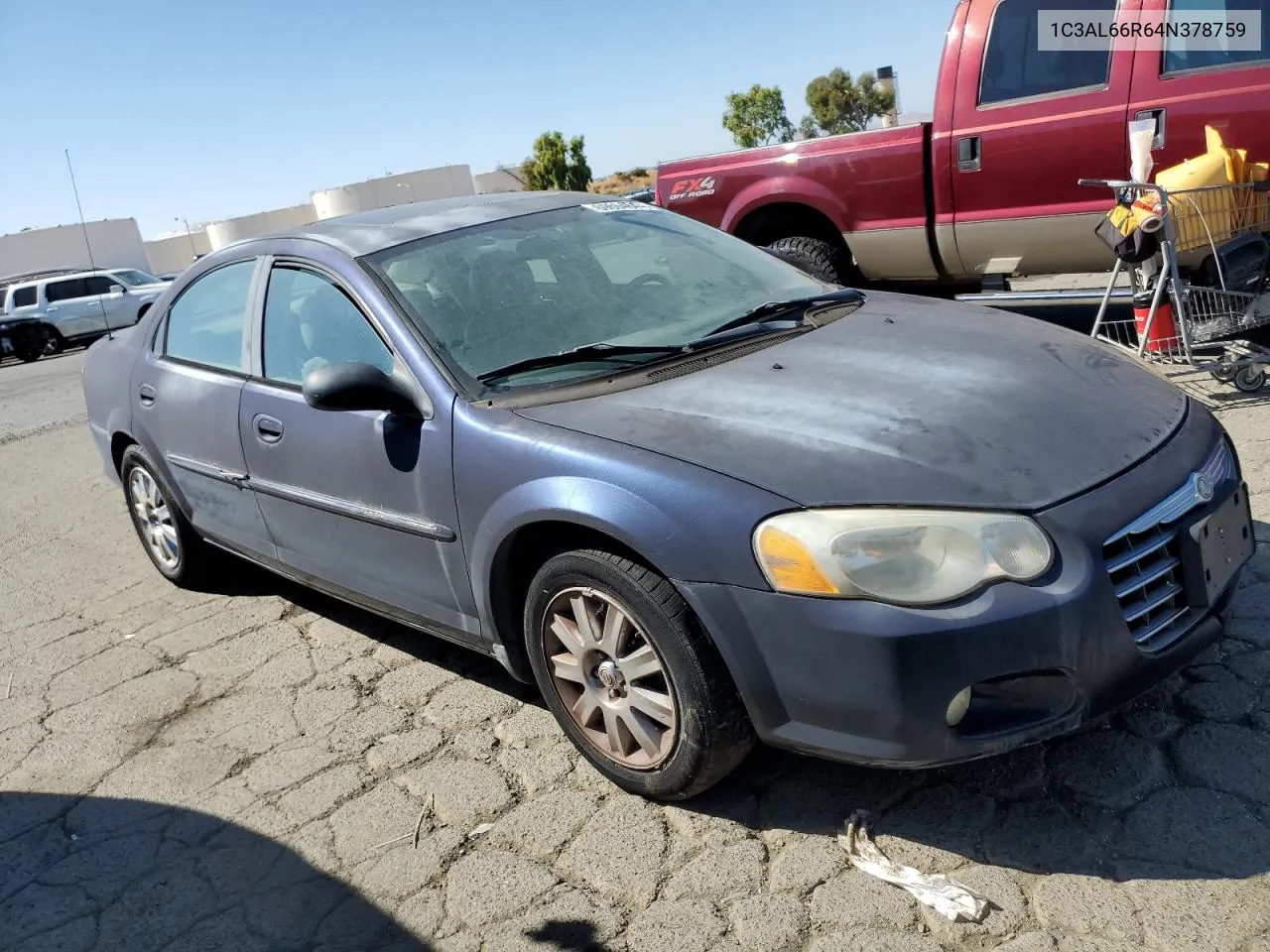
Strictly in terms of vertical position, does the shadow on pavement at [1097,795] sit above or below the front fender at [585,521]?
below

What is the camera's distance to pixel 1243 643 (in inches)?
126

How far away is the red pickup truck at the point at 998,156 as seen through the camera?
5.95 metres

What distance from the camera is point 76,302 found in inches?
908

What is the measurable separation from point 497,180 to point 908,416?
223 ft

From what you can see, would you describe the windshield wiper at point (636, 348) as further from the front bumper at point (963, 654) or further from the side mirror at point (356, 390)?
the front bumper at point (963, 654)

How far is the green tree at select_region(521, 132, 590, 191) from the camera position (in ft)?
203

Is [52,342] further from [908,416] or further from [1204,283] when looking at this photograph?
[908,416]

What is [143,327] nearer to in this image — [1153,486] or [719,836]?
[719,836]

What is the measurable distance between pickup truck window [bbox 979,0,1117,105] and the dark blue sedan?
3.30m

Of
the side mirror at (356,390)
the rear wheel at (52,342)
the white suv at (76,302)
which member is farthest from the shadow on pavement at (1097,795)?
the rear wheel at (52,342)

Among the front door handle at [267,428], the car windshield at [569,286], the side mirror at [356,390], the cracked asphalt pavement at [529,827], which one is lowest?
the cracked asphalt pavement at [529,827]

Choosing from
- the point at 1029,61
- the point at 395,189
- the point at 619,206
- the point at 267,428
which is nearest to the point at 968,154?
the point at 1029,61

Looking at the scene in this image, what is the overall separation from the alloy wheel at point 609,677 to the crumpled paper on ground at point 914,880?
50 centimetres

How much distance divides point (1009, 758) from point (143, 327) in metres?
4.06
